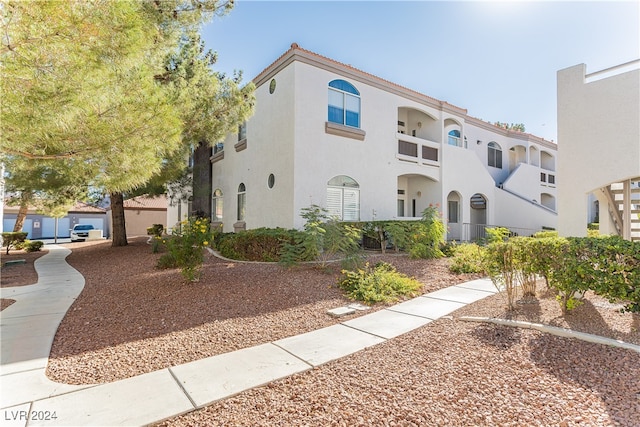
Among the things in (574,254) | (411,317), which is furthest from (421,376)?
(574,254)

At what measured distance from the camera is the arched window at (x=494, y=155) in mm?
22922

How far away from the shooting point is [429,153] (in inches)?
666

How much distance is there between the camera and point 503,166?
77.9ft

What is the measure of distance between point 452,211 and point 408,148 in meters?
5.55

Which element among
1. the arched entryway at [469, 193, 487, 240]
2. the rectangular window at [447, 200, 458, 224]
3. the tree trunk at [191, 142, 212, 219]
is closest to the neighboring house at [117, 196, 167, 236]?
the tree trunk at [191, 142, 212, 219]

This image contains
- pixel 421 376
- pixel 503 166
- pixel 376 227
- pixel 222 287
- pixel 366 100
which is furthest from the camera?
pixel 503 166

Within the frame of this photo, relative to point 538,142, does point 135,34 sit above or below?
below

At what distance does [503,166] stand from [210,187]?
20336mm

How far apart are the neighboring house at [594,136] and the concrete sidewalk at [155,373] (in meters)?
6.39

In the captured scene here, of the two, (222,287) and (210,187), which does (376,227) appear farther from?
(210,187)

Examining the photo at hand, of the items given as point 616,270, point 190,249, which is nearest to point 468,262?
point 616,270

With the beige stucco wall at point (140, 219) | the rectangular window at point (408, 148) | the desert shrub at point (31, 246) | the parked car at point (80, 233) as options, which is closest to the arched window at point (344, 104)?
the rectangular window at point (408, 148)

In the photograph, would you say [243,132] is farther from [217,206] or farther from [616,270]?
[616,270]

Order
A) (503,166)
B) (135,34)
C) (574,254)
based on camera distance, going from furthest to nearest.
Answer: (503,166) < (574,254) < (135,34)
